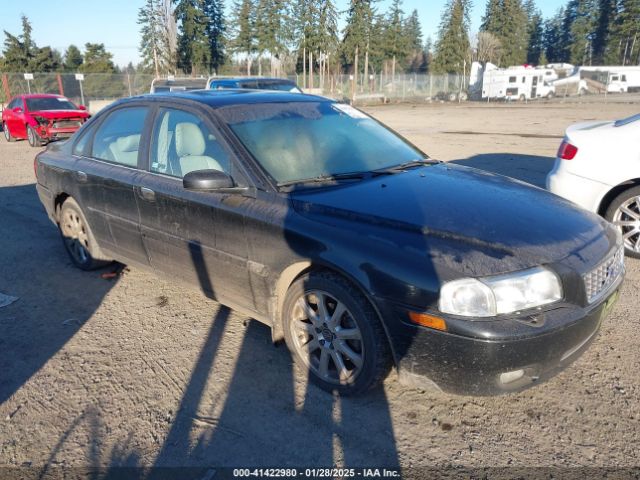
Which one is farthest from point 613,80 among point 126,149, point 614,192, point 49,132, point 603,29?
point 126,149

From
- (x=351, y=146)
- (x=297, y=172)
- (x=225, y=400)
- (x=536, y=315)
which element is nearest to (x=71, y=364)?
(x=225, y=400)

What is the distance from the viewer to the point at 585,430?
102 inches

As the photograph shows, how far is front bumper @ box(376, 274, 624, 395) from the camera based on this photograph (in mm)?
2342

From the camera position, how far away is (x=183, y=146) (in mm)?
3666

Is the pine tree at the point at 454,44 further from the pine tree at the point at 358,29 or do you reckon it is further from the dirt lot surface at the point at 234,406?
the dirt lot surface at the point at 234,406

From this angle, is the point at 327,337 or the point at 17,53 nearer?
the point at 327,337

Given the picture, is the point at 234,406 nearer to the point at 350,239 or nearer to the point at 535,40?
the point at 350,239

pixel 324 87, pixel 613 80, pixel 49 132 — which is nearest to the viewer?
pixel 49 132

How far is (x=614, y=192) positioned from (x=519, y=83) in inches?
1821

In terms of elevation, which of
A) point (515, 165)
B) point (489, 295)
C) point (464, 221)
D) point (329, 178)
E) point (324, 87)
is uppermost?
point (324, 87)

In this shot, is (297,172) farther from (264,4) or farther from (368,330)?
(264,4)

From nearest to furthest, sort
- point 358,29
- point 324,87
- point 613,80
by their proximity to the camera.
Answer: point 324,87, point 613,80, point 358,29

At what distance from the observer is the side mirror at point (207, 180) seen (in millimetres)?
3062

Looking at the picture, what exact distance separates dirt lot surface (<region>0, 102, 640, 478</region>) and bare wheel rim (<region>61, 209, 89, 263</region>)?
Result: 779 millimetres
